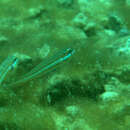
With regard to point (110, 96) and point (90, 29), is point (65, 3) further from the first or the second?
point (110, 96)

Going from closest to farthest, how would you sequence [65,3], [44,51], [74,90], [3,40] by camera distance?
[74,90] < [44,51] < [3,40] < [65,3]

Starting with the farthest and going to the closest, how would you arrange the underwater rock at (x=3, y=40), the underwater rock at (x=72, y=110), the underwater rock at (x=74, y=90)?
the underwater rock at (x=3, y=40), the underwater rock at (x=74, y=90), the underwater rock at (x=72, y=110)

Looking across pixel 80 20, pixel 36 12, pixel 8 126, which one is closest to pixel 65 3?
pixel 80 20

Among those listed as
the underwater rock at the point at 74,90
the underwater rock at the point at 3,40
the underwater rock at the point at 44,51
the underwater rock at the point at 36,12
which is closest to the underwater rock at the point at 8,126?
the underwater rock at the point at 74,90

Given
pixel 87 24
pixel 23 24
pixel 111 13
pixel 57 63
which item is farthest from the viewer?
pixel 111 13

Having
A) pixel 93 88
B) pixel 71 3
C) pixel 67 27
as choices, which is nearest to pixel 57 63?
pixel 93 88

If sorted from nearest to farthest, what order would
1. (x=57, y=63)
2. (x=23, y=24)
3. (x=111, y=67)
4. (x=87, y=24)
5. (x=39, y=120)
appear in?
(x=39, y=120) < (x=57, y=63) < (x=111, y=67) < (x=23, y=24) < (x=87, y=24)

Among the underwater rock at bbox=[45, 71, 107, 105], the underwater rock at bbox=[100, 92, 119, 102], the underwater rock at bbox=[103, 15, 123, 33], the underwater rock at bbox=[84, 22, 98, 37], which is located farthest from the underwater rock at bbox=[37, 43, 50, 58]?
the underwater rock at bbox=[103, 15, 123, 33]

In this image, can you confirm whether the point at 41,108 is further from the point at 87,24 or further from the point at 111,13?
the point at 111,13

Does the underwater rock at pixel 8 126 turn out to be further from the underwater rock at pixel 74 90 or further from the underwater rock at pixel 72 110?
the underwater rock at pixel 72 110

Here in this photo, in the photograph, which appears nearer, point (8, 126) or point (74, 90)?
point (8, 126)

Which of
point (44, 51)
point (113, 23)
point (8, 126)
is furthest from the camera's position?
point (113, 23)
